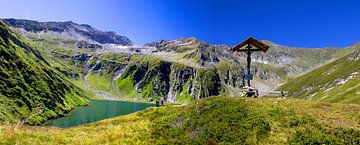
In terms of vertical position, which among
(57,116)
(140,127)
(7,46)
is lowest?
(57,116)

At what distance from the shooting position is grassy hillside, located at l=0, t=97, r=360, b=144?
25.9m

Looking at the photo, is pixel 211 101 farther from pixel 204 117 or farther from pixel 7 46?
pixel 7 46

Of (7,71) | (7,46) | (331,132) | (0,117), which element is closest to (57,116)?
(7,71)

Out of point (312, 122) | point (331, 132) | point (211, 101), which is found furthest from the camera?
point (211, 101)

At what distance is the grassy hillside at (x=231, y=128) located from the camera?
85.0ft

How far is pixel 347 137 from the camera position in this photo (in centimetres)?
2581

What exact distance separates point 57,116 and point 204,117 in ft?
564

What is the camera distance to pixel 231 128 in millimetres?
29922

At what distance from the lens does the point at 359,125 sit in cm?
2794

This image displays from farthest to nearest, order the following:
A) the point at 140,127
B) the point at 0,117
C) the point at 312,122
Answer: the point at 0,117 < the point at 140,127 < the point at 312,122

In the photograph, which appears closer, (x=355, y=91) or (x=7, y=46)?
(x=355, y=91)

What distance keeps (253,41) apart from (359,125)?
68.5 feet

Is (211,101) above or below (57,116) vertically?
above

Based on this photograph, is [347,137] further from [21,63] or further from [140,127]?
[21,63]
